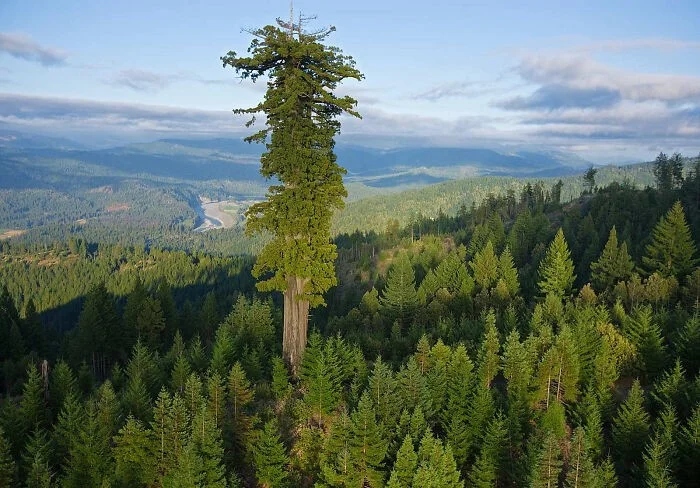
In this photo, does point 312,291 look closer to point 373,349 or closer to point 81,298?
point 373,349

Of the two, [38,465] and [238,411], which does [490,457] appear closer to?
[238,411]

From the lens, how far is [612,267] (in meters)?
57.6

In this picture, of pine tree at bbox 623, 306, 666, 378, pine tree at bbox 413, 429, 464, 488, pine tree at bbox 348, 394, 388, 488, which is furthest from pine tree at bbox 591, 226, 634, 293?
pine tree at bbox 348, 394, 388, 488

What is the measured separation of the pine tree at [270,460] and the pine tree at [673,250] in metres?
48.3

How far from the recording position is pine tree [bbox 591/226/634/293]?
57.0m

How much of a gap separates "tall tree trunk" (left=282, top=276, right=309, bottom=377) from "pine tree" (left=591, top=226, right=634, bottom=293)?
4178 centimetres

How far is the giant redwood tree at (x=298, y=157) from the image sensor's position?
75.0 feet

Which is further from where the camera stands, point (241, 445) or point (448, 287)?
point (448, 287)

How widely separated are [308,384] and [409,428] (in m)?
5.48

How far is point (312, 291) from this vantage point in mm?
25500

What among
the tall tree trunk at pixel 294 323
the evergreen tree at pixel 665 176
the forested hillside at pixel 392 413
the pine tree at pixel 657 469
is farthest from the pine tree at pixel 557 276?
the evergreen tree at pixel 665 176

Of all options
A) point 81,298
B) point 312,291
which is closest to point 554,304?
point 312,291

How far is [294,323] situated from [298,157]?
8.01 meters

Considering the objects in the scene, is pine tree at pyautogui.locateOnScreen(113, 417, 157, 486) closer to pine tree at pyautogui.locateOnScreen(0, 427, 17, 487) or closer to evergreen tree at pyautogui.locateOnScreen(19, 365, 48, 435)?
pine tree at pyautogui.locateOnScreen(0, 427, 17, 487)
